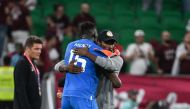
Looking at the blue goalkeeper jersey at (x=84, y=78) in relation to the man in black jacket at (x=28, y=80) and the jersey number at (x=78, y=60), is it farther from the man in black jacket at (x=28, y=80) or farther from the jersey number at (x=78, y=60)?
the man in black jacket at (x=28, y=80)

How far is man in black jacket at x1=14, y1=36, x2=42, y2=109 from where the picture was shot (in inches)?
372

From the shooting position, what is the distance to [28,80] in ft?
31.4

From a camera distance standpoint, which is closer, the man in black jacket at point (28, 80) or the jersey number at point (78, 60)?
the jersey number at point (78, 60)

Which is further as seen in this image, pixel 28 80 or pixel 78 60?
pixel 28 80

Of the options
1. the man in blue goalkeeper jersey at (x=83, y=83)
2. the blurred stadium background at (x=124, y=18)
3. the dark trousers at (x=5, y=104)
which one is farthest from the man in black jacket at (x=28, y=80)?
the blurred stadium background at (x=124, y=18)

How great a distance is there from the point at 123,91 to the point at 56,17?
13.3ft

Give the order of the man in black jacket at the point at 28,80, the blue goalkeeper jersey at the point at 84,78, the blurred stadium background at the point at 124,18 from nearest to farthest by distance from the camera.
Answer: the blue goalkeeper jersey at the point at 84,78 < the man in black jacket at the point at 28,80 < the blurred stadium background at the point at 124,18

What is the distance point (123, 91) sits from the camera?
533 inches

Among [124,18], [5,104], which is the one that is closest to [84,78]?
[5,104]

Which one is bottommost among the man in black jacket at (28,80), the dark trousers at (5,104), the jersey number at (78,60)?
the dark trousers at (5,104)

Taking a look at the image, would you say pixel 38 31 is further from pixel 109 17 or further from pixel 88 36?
pixel 88 36

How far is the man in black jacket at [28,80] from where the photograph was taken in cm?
946

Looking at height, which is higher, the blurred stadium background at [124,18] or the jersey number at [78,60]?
the jersey number at [78,60]

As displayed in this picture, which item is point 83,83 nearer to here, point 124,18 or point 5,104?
point 5,104
